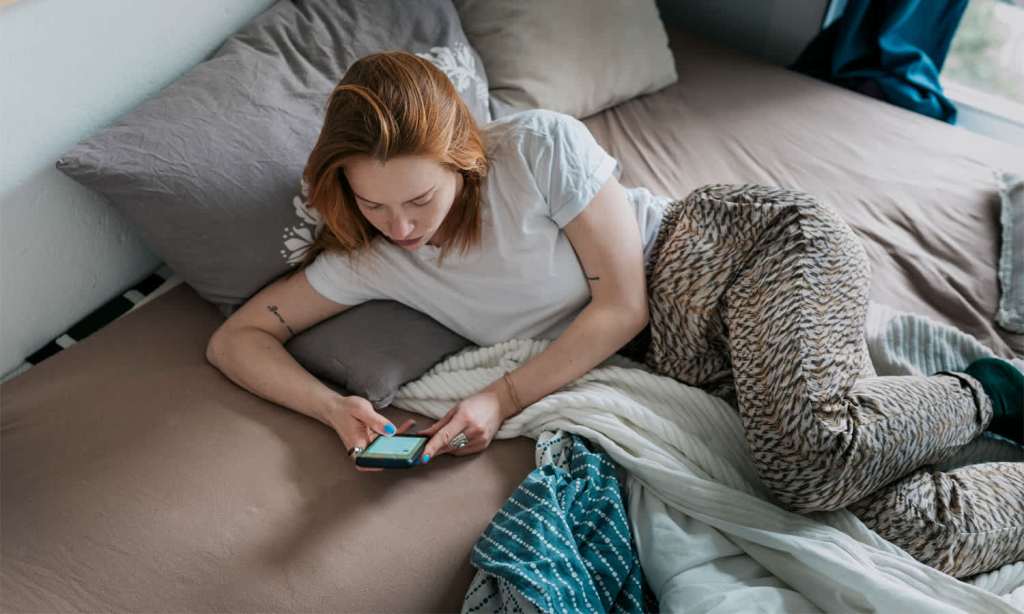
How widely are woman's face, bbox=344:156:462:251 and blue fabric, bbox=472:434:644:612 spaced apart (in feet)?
1.19

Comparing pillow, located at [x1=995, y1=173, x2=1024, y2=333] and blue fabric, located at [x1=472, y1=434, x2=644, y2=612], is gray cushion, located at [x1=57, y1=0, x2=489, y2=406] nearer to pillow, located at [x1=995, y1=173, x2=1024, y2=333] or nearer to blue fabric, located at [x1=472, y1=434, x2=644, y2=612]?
blue fabric, located at [x1=472, y1=434, x2=644, y2=612]

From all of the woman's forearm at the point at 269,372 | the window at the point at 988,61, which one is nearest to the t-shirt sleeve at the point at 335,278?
the woman's forearm at the point at 269,372

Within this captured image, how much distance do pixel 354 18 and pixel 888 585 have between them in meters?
1.21

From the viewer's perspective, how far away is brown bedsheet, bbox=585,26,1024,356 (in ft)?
4.90

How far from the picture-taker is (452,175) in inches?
46.3

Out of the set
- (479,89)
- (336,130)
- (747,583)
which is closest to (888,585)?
(747,583)

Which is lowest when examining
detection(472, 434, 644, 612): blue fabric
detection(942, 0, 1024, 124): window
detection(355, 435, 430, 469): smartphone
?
detection(942, 0, 1024, 124): window

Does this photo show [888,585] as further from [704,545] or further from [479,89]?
[479,89]

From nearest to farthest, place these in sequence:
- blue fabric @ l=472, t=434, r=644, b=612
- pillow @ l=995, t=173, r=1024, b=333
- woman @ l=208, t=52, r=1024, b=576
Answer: blue fabric @ l=472, t=434, r=644, b=612 < woman @ l=208, t=52, r=1024, b=576 < pillow @ l=995, t=173, r=1024, b=333

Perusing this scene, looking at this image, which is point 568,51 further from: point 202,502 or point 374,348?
point 202,502

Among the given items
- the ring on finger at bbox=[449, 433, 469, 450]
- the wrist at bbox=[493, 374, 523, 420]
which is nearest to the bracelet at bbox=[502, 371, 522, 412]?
the wrist at bbox=[493, 374, 523, 420]

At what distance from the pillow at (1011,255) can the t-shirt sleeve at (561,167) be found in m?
0.72

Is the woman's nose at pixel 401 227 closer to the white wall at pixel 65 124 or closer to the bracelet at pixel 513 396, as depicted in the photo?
the bracelet at pixel 513 396

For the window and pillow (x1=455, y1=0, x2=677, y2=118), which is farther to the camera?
the window
